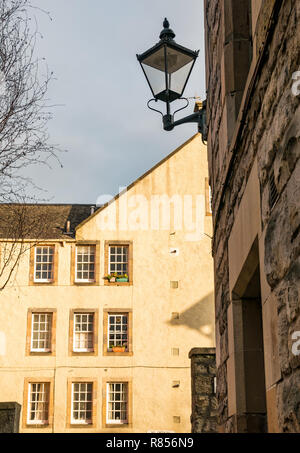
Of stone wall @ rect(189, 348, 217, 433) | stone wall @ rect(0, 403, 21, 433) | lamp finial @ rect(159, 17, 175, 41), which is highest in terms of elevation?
lamp finial @ rect(159, 17, 175, 41)

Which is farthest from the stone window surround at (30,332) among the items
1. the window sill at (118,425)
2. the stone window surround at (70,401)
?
the window sill at (118,425)

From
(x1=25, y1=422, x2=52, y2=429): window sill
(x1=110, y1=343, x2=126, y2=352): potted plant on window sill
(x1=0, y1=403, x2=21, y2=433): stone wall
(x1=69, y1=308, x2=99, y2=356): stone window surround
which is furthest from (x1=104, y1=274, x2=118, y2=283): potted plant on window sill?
(x1=0, y1=403, x2=21, y2=433): stone wall

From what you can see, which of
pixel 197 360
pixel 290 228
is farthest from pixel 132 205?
pixel 290 228

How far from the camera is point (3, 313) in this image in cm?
2853

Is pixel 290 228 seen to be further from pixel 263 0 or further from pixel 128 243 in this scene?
pixel 128 243

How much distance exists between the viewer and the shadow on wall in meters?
28.4

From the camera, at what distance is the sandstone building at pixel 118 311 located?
Result: 27.6 m

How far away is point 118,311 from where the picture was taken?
2855 cm

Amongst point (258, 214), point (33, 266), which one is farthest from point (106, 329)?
point (258, 214)

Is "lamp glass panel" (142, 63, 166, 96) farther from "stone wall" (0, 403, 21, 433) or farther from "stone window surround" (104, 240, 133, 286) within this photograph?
"stone window surround" (104, 240, 133, 286)

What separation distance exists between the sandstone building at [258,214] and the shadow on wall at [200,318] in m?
21.3

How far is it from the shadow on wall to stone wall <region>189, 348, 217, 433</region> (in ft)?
53.6

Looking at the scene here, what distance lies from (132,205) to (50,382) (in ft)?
26.9

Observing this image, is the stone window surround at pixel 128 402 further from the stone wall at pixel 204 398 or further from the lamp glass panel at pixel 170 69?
the lamp glass panel at pixel 170 69
